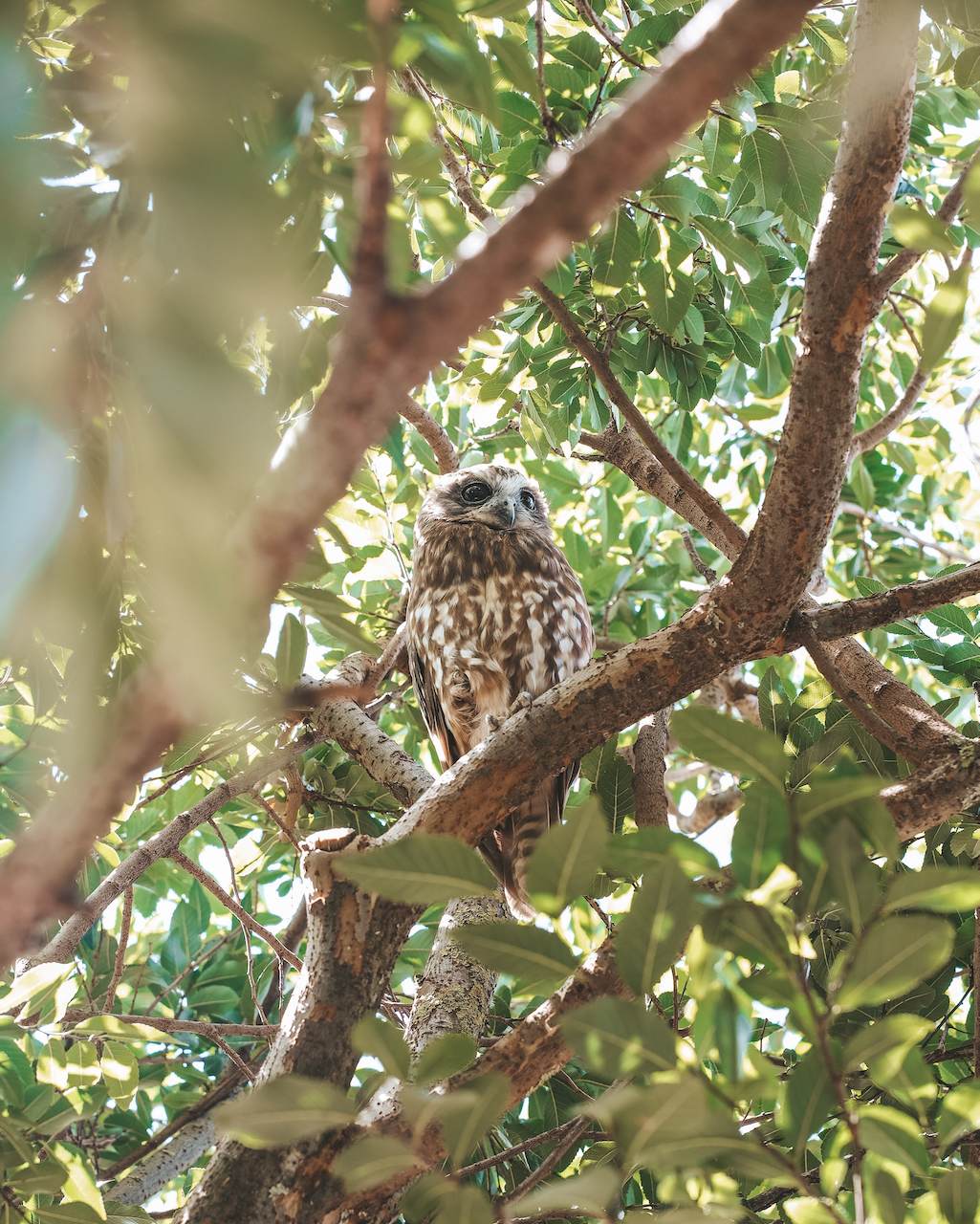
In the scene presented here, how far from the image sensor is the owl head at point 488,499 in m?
3.69

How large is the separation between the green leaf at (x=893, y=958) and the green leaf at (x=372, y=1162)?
0.43 meters

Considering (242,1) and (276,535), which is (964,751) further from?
(242,1)

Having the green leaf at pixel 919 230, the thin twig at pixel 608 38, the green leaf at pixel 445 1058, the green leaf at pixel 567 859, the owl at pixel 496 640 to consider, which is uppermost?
the thin twig at pixel 608 38

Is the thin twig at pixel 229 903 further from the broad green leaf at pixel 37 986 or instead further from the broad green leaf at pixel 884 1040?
the broad green leaf at pixel 884 1040

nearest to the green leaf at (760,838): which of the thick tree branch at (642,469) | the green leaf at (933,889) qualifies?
the green leaf at (933,889)

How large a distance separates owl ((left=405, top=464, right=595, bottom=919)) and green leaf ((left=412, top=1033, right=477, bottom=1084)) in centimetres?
201

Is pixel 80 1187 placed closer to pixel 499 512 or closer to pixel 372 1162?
pixel 372 1162

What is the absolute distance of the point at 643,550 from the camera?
3938mm

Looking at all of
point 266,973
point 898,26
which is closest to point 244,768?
point 266,973

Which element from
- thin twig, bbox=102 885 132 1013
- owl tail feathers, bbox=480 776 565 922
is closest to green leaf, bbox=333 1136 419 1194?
thin twig, bbox=102 885 132 1013

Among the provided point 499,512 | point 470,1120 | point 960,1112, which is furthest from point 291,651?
point 499,512

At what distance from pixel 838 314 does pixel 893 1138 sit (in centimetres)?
101

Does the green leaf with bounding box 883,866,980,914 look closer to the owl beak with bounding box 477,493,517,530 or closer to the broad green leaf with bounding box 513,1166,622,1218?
the broad green leaf with bounding box 513,1166,622,1218

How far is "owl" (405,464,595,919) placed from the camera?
3.04 meters
